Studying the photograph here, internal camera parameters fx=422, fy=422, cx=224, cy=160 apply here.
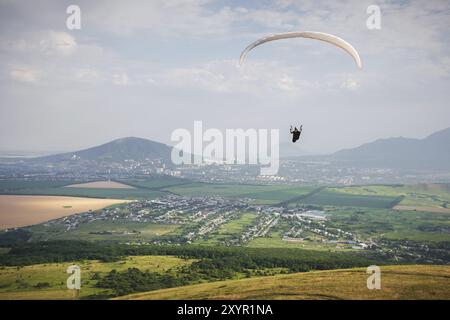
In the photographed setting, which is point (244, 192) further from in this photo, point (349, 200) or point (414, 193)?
point (414, 193)

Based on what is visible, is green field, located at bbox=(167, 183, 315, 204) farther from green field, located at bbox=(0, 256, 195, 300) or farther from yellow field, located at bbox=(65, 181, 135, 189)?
green field, located at bbox=(0, 256, 195, 300)

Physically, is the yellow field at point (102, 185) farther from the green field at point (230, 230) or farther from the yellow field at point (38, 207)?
the green field at point (230, 230)

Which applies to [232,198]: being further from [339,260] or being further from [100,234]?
[339,260]
